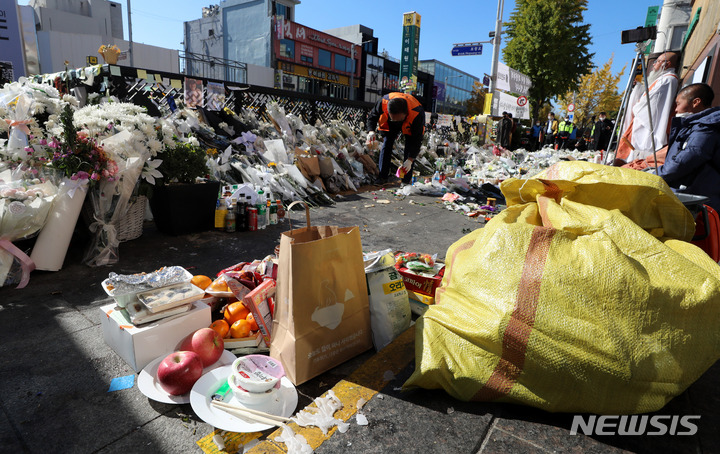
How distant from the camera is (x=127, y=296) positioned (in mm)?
1850

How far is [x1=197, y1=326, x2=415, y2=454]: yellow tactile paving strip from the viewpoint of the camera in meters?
1.42

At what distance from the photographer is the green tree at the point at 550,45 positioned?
2023cm

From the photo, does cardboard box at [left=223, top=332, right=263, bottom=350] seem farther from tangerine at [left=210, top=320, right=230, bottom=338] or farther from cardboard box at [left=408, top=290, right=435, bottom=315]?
cardboard box at [left=408, top=290, right=435, bottom=315]

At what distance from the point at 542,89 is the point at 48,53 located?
2487 cm

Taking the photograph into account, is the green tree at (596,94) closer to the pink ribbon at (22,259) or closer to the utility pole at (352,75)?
the utility pole at (352,75)

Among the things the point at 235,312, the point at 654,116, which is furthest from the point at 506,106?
the point at 235,312

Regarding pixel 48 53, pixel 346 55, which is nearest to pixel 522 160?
pixel 48 53

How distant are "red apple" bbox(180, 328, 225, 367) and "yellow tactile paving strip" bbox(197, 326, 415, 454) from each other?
407 millimetres

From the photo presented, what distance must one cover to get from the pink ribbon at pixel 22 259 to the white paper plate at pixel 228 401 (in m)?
2.00

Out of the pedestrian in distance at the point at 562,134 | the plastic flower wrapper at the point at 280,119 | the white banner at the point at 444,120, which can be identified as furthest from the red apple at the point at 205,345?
the pedestrian in distance at the point at 562,134

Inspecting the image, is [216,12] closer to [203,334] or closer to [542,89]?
[542,89]

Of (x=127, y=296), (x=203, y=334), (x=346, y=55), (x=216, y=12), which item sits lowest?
(x=203, y=334)

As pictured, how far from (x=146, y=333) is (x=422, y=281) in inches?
59.8

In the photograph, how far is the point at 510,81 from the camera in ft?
48.3
